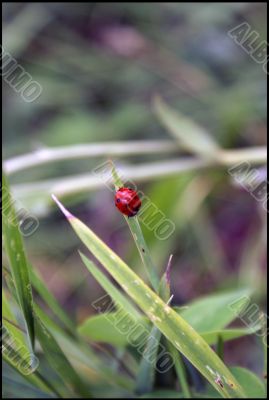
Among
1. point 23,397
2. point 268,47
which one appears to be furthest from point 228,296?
point 268,47

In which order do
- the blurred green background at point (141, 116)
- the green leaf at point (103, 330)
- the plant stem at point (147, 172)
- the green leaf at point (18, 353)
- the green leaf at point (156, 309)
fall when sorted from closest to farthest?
1. the green leaf at point (156, 309)
2. the green leaf at point (18, 353)
3. the green leaf at point (103, 330)
4. the plant stem at point (147, 172)
5. the blurred green background at point (141, 116)

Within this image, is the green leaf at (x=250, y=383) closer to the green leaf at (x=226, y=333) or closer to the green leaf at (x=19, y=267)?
the green leaf at (x=226, y=333)

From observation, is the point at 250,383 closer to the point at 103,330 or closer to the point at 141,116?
the point at 103,330

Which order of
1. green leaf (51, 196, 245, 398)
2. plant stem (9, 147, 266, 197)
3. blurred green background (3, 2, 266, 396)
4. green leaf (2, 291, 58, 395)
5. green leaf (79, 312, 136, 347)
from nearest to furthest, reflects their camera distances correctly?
green leaf (51, 196, 245, 398) → green leaf (2, 291, 58, 395) → green leaf (79, 312, 136, 347) → plant stem (9, 147, 266, 197) → blurred green background (3, 2, 266, 396)

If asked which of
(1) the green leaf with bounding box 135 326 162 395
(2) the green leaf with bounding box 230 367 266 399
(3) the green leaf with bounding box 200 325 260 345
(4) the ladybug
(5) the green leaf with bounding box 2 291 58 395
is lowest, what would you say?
(2) the green leaf with bounding box 230 367 266 399

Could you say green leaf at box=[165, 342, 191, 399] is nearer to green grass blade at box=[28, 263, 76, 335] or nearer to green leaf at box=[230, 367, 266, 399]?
green leaf at box=[230, 367, 266, 399]

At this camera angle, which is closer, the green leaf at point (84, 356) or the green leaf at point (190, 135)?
the green leaf at point (84, 356)

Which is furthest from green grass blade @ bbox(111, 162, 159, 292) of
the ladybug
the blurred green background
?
the blurred green background

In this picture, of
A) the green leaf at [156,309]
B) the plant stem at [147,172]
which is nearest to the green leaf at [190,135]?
the plant stem at [147,172]
